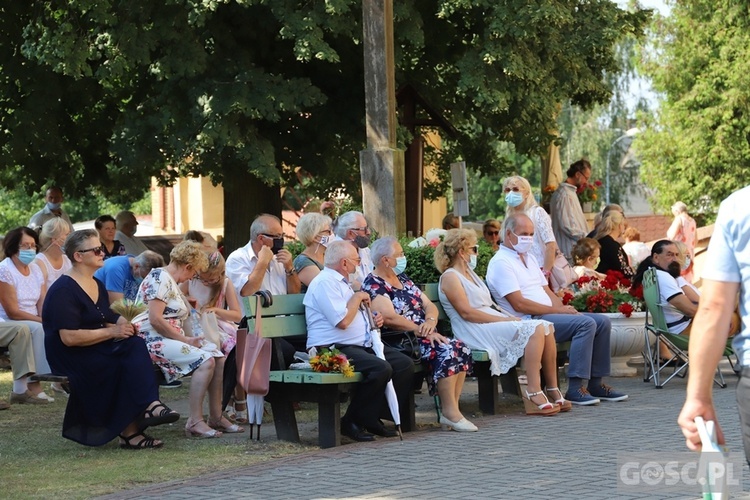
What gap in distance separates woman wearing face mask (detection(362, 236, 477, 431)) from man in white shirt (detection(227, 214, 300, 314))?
0.99 m

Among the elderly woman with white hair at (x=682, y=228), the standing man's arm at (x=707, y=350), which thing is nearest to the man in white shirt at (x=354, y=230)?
the standing man's arm at (x=707, y=350)

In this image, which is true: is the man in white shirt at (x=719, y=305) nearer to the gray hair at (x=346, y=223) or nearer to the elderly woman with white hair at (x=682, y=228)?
the gray hair at (x=346, y=223)

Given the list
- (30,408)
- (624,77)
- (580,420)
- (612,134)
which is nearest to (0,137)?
(30,408)

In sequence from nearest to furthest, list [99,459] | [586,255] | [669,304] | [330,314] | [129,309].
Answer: [99,459] → [330,314] → [129,309] → [669,304] → [586,255]

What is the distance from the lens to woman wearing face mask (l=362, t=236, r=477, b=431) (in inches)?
390

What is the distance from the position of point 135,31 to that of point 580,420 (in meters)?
9.45

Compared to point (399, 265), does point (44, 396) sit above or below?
below

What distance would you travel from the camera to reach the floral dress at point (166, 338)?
9688 millimetres

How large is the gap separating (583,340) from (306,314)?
2793mm

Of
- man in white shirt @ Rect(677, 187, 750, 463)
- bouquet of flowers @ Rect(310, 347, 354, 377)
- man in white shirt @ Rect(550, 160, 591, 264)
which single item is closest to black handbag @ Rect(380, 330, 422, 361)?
bouquet of flowers @ Rect(310, 347, 354, 377)

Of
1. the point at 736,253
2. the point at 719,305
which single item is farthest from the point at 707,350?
the point at 736,253

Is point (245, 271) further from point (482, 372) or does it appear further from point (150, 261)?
point (482, 372)

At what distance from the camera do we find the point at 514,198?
1297 cm

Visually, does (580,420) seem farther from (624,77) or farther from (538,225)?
(624,77)
